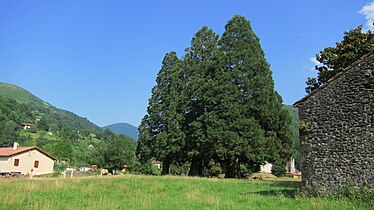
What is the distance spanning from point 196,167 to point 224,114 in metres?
9.03

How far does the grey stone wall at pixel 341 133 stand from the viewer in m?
13.2

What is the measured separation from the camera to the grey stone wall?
13.2 metres

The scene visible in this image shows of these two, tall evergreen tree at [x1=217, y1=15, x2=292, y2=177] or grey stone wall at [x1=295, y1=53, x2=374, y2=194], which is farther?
tall evergreen tree at [x1=217, y1=15, x2=292, y2=177]

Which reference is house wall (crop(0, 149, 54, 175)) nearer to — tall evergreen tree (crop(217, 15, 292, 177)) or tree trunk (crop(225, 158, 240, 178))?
tree trunk (crop(225, 158, 240, 178))

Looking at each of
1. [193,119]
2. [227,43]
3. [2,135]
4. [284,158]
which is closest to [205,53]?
[227,43]

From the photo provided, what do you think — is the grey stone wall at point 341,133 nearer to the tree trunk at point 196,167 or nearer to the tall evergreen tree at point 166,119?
the tall evergreen tree at point 166,119

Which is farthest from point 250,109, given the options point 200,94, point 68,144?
point 68,144

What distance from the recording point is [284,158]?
30422 millimetres

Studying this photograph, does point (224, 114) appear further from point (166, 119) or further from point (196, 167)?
point (196, 167)

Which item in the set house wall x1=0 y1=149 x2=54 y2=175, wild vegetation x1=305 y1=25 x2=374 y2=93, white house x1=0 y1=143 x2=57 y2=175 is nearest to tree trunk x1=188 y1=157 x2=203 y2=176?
wild vegetation x1=305 y1=25 x2=374 y2=93

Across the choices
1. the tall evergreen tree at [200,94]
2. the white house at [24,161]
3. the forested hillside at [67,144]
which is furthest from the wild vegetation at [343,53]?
the forested hillside at [67,144]

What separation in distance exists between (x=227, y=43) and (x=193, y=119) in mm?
8510

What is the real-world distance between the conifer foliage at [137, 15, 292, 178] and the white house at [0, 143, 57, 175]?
1184 inches

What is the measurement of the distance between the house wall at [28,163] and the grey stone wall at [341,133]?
51.8 metres
